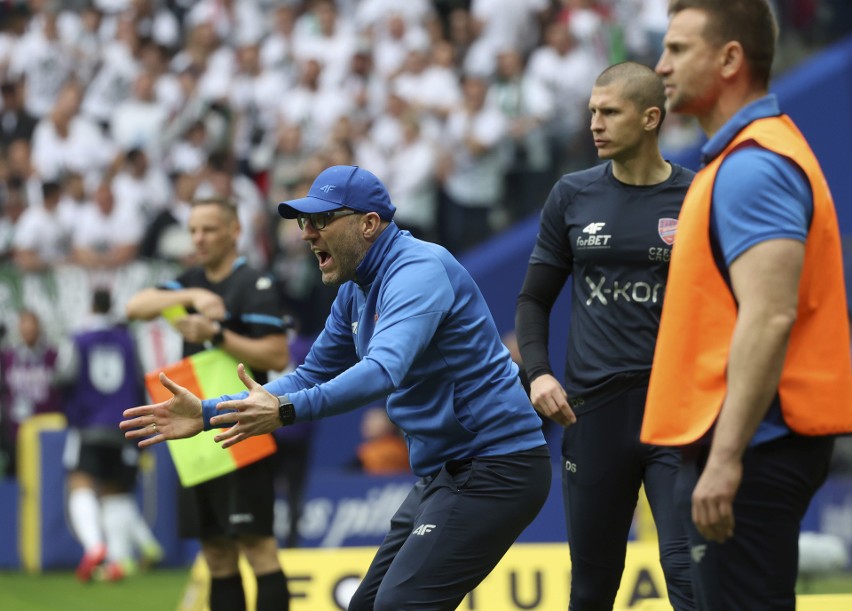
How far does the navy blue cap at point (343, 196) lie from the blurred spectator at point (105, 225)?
35.9ft

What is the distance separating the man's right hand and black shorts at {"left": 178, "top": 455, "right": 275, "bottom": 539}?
232cm

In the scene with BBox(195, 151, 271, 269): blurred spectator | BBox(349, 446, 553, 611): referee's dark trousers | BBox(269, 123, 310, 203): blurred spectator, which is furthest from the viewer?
BBox(269, 123, 310, 203): blurred spectator

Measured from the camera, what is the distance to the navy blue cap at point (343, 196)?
5.36 metres

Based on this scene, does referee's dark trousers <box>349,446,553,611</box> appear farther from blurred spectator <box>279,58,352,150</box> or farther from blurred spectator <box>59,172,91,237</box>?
blurred spectator <box>59,172,91,237</box>

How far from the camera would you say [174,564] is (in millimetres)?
13688

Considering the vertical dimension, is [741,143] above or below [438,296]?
above

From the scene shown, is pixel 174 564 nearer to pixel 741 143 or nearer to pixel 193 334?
pixel 193 334

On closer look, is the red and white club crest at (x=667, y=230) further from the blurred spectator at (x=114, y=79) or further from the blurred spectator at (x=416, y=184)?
the blurred spectator at (x=114, y=79)

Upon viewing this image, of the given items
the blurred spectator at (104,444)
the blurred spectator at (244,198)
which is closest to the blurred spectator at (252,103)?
the blurred spectator at (244,198)

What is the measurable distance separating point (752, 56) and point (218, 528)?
4564mm

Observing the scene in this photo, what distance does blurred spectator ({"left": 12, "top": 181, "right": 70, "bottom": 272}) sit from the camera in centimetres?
1652

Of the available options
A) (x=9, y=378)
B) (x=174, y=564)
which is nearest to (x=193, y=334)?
(x=174, y=564)

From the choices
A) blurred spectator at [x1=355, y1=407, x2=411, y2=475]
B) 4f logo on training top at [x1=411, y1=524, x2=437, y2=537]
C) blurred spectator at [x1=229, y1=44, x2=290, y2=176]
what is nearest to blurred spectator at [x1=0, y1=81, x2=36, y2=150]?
blurred spectator at [x1=229, y1=44, x2=290, y2=176]

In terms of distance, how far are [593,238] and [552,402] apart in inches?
29.5
